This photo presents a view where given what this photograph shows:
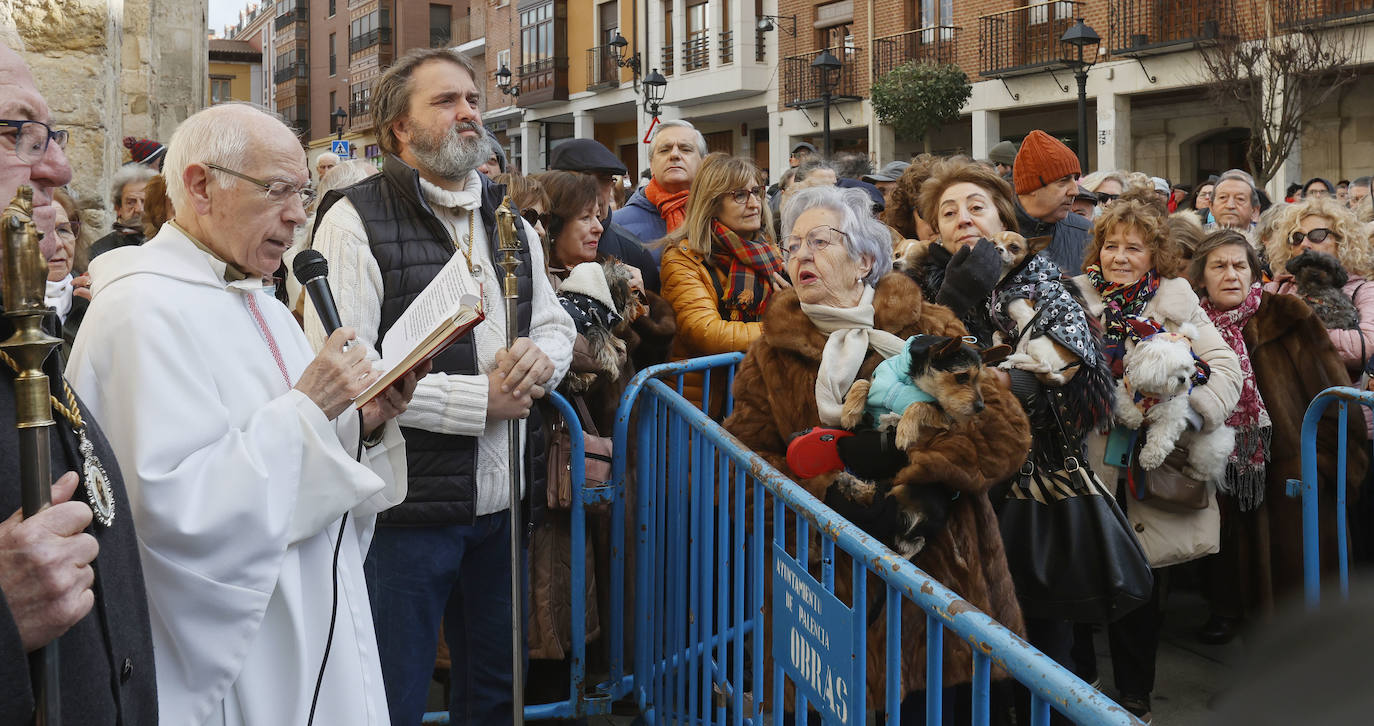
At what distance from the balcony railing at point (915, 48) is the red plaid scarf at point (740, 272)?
22.1 m

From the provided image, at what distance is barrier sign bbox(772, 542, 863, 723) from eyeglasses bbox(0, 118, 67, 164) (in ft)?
4.93

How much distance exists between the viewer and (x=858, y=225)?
343 centimetres

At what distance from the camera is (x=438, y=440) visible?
10.6 ft

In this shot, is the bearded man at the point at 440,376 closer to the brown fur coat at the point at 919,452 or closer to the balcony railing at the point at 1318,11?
the brown fur coat at the point at 919,452

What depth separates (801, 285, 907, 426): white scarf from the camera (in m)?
3.16

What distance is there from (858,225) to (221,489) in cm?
200

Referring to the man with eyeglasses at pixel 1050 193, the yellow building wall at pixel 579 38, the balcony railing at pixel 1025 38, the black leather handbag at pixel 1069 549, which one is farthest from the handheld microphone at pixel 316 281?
the yellow building wall at pixel 579 38

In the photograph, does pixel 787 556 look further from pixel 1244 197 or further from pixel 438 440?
pixel 1244 197

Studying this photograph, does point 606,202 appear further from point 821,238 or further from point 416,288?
point 416,288

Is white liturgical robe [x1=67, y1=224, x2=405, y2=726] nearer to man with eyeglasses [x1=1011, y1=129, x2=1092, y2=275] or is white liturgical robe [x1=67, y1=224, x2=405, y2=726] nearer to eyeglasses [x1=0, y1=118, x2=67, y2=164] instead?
eyeglasses [x1=0, y1=118, x2=67, y2=164]

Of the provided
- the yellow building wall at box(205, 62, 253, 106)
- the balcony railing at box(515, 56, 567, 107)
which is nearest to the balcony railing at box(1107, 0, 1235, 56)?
the balcony railing at box(515, 56, 567, 107)

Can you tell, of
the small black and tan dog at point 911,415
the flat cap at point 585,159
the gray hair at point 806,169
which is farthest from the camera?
the gray hair at point 806,169

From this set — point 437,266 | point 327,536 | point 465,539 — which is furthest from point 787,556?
point 437,266

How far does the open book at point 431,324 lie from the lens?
2422mm
